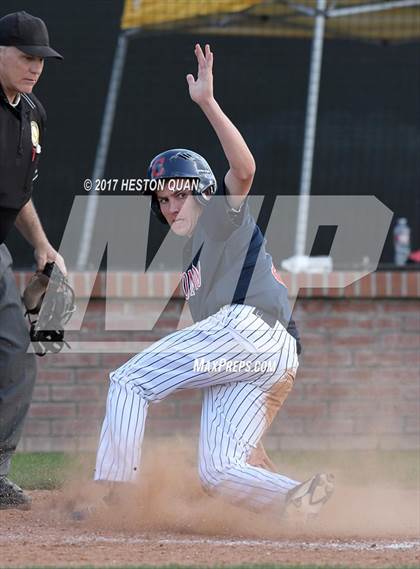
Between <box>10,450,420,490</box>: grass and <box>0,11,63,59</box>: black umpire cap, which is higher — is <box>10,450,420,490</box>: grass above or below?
below

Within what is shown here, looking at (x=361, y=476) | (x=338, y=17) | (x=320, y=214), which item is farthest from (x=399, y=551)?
(x=338, y=17)

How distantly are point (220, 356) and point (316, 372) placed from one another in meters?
3.82

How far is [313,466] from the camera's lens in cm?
808

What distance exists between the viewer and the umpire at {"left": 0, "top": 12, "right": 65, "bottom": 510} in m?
5.88

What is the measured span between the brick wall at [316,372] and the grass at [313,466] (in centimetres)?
23

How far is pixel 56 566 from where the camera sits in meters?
4.45

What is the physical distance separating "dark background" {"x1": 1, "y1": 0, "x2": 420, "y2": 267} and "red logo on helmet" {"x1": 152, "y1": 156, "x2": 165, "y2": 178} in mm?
3794

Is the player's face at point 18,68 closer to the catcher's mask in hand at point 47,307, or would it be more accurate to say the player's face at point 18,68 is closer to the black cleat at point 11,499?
the catcher's mask in hand at point 47,307

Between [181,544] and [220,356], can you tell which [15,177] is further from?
[181,544]

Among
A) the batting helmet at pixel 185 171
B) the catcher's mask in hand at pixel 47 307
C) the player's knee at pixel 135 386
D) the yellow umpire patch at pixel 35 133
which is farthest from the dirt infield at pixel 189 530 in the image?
the yellow umpire patch at pixel 35 133

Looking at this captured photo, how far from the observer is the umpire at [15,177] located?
588 cm

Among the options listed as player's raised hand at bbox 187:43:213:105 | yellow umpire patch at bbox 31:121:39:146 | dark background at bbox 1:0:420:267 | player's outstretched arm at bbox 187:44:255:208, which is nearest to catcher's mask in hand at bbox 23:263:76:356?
yellow umpire patch at bbox 31:121:39:146

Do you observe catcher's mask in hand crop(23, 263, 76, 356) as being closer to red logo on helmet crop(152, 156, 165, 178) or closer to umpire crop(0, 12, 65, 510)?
umpire crop(0, 12, 65, 510)

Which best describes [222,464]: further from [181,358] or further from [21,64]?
[21,64]
